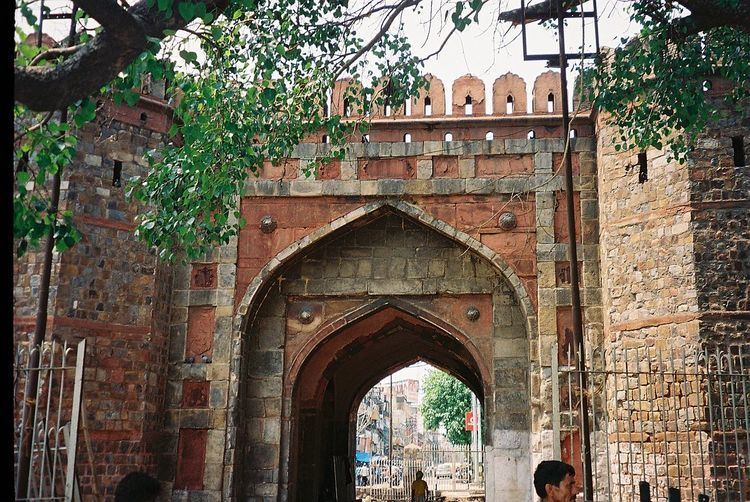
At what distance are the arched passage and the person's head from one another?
4.88 m

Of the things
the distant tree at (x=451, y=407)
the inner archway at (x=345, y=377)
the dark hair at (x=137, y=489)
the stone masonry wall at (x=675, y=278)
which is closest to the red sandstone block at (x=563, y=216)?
the stone masonry wall at (x=675, y=278)

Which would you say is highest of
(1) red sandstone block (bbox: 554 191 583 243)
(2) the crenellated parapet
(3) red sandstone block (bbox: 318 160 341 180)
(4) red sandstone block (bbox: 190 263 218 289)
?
(2) the crenellated parapet

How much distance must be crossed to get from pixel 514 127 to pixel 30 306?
17.3 feet

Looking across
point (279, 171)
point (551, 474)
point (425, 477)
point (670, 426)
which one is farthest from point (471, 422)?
point (551, 474)

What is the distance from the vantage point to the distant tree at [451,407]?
91.0ft

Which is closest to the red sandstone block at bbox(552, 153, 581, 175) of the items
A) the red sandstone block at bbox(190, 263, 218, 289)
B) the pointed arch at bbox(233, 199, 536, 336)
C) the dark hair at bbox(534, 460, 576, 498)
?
the pointed arch at bbox(233, 199, 536, 336)

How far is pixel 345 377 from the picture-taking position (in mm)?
11992

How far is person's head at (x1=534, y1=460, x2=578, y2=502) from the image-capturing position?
11.3 ft

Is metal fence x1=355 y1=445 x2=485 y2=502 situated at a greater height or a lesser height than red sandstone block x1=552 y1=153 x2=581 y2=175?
lesser

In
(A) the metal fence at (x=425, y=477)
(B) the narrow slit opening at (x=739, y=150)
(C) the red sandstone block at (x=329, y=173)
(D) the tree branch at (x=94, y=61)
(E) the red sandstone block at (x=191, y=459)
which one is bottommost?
(A) the metal fence at (x=425, y=477)

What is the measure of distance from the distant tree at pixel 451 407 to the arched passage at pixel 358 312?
18.7m

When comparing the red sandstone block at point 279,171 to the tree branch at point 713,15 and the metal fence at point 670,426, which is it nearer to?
the metal fence at point 670,426

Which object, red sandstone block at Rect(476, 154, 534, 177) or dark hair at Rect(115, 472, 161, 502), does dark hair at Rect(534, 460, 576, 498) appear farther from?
red sandstone block at Rect(476, 154, 534, 177)

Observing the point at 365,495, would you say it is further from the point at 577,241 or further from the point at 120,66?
the point at 120,66
